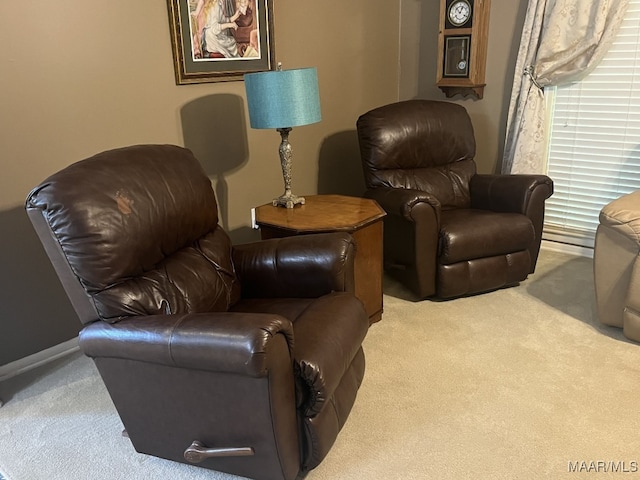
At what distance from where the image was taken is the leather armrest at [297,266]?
2180 millimetres

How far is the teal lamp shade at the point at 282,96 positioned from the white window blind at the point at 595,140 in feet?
6.19

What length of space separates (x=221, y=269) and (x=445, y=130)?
6.12ft

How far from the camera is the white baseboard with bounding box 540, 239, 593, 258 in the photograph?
3699 millimetres

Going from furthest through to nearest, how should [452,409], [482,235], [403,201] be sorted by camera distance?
[482,235] → [403,201] → [452,409]

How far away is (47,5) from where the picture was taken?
2.33 metres

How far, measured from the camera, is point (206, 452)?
1.77 m

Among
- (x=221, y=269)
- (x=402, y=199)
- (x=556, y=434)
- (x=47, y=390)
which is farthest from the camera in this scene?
(x=402, y=199)

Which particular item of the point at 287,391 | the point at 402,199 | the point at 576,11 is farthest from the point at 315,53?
the point at 287,391

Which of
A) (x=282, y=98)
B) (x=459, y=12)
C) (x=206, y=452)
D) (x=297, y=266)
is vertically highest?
(x=459, y=12)

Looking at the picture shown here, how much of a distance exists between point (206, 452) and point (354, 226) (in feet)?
3.87

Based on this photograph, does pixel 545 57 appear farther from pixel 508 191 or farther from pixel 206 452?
pixel 206 452

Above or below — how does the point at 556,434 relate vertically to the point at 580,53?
below

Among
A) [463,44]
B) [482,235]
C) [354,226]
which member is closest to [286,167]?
[354,226]

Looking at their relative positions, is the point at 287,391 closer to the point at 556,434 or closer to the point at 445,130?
the point at 556,434
